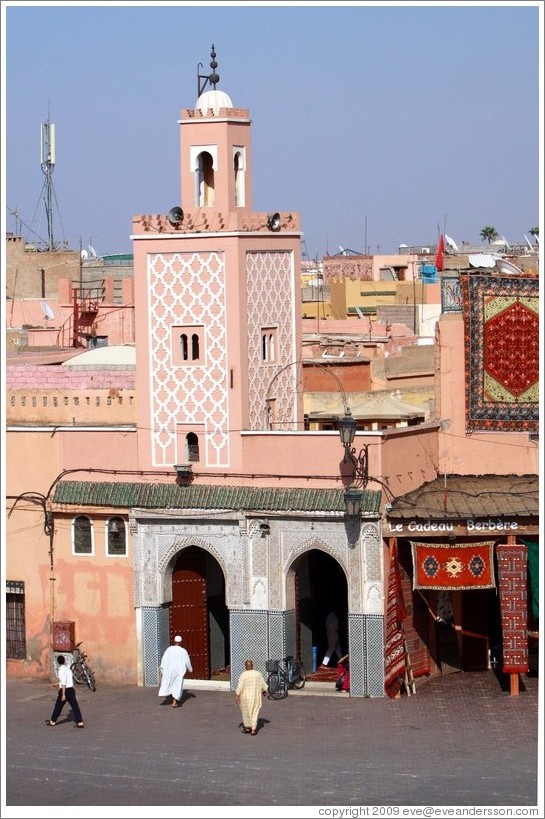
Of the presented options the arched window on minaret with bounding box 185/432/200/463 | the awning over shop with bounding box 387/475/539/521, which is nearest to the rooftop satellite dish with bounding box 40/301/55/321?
the arched window on minaret with bounding box 185/432/200/463

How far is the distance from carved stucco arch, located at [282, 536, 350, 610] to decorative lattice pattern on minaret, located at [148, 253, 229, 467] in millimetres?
1475

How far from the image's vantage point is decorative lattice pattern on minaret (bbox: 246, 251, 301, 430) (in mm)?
25125

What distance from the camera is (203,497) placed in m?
24.8

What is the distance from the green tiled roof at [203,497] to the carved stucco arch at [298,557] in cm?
44

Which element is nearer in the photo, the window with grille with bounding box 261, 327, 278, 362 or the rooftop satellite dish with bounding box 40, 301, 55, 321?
the window with grille with bounding box 261, 327, 278, 362

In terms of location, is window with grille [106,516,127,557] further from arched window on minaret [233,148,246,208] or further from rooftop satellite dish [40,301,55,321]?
rooftop satellite dish [40,301,55,321]

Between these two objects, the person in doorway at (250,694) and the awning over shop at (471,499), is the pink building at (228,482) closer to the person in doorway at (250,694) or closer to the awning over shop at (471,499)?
the awning over shop at (471,499)

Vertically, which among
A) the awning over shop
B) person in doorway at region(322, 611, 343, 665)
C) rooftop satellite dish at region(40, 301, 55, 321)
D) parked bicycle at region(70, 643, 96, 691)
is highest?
rooftop satellite dish at region(40, 301, 55, 321)

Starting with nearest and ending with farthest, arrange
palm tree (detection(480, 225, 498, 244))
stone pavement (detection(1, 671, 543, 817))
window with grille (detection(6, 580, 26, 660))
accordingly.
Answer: stone pavement (detection(1, 671, 543, 817)) → window with grille (detection(6, 580, 26, 660)) → palm tree (detection(480, 225, 498, 244))

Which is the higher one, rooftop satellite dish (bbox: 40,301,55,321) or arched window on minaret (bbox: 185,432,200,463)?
rooftop satellite dish (bbox: 40,301,55,321)

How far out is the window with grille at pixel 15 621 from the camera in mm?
25938

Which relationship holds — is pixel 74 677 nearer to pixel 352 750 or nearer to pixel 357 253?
pixel 352 750

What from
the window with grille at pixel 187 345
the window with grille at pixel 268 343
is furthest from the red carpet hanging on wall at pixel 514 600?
the window with grille at pixel 187 345

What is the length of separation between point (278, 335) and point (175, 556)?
3.22 meters
